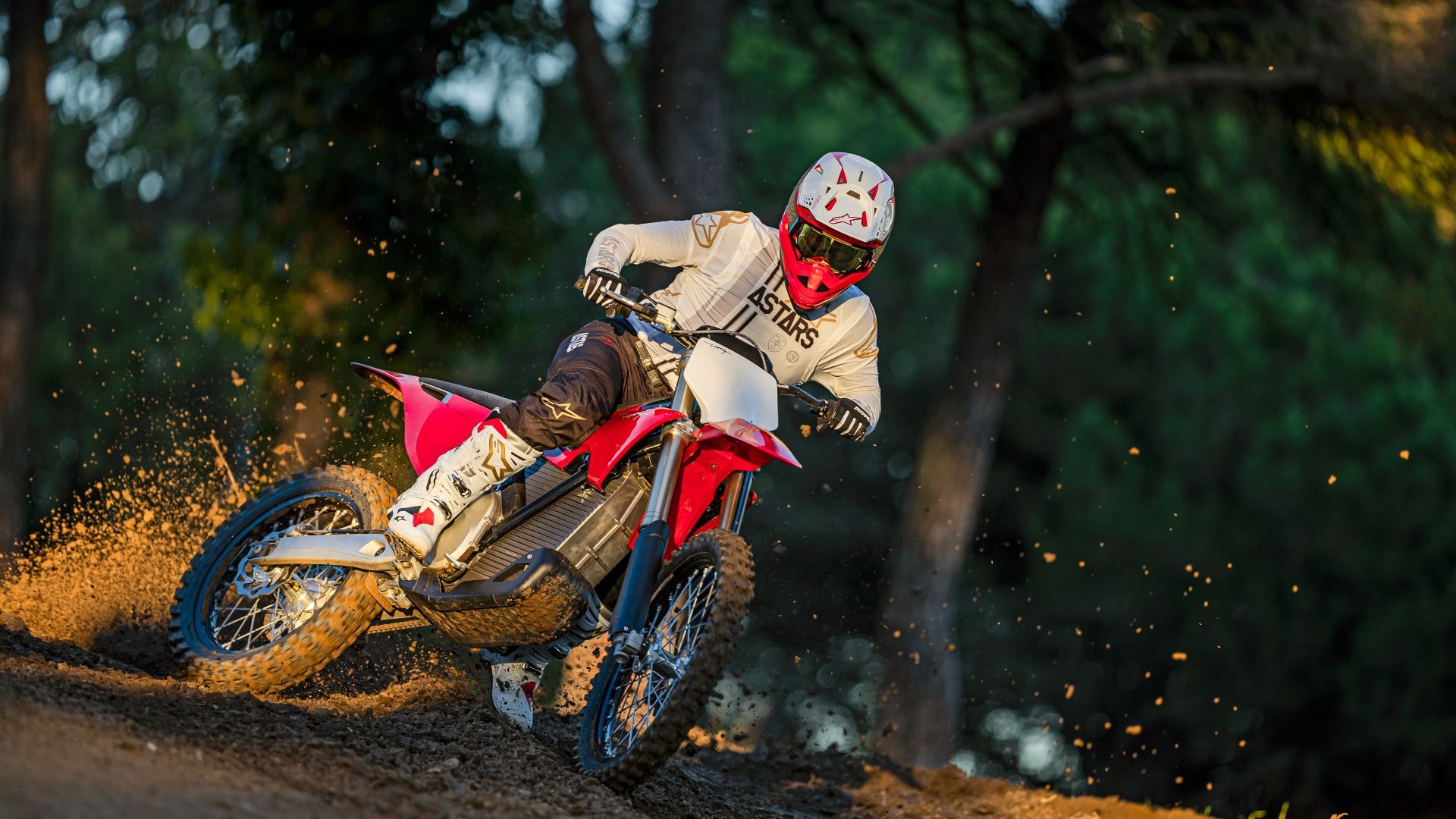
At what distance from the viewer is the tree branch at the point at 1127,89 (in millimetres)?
11070

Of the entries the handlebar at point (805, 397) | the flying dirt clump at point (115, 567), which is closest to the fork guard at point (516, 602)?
the handlebar at point (805, 397)

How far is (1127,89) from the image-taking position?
1118 centimetres

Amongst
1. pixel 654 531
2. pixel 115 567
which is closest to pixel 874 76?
pixel 115 567

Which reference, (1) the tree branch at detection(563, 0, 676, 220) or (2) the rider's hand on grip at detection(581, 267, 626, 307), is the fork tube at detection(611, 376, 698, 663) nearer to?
(2) the rider's hand on grip at detection(581, 267, 626, 307)

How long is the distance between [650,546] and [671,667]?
43cm

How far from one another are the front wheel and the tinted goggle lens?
3.82 feet

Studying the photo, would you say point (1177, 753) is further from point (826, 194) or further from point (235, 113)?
point (826, 194)

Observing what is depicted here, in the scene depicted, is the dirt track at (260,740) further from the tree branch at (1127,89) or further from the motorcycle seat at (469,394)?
the tree branch at (1127,89)

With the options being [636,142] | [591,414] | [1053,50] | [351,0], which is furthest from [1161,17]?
[591,414]

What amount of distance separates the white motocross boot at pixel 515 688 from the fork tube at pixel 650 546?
1.08 metres

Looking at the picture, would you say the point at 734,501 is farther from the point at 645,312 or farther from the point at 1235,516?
the point at 1235,516

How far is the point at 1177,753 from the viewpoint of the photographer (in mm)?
20781

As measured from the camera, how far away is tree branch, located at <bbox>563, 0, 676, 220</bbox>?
10.3 meters

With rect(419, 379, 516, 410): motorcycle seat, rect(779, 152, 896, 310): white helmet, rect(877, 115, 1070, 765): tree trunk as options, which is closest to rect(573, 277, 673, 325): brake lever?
rect(779, 152, 896, 310): white helmet
